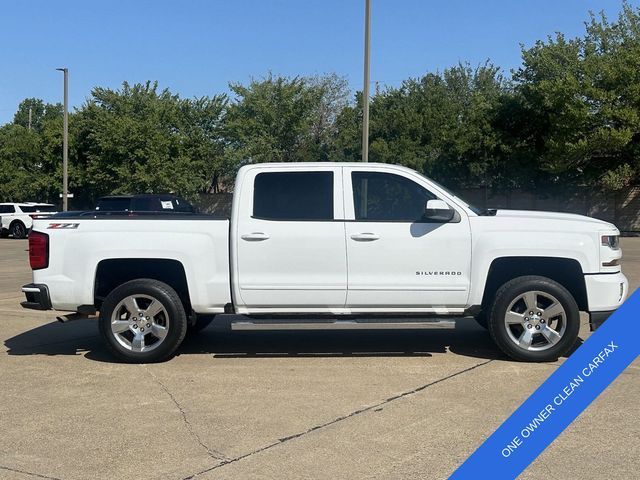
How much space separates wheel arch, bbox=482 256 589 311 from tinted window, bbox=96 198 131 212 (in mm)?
14916

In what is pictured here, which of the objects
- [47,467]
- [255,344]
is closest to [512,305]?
[255,344]

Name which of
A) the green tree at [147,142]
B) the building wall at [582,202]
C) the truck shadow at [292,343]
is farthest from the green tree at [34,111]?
the truck shadow at [292,343]

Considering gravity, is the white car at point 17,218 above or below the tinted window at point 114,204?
below

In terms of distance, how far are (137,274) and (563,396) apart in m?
5.94

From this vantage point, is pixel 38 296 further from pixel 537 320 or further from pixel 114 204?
pixel 114 204

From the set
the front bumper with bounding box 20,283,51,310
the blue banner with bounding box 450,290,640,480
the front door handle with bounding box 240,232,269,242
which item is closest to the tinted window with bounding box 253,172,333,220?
the front door handle with bounding box 240,232,269,242

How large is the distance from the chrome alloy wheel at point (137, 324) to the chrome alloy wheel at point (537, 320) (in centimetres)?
353

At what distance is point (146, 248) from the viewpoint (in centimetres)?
709

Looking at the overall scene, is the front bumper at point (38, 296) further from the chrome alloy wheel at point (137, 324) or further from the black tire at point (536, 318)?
the black tire at point (536, 318)

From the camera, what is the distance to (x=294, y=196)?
7238mm

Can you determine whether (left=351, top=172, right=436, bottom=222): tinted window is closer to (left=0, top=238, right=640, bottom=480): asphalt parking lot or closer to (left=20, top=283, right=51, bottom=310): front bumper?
(left=0, top=238, right=640, bottom=480): asphalt parking lot

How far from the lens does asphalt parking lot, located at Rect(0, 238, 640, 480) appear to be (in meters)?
4.43

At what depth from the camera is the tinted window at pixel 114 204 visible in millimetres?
20422

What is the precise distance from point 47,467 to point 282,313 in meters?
3.08
